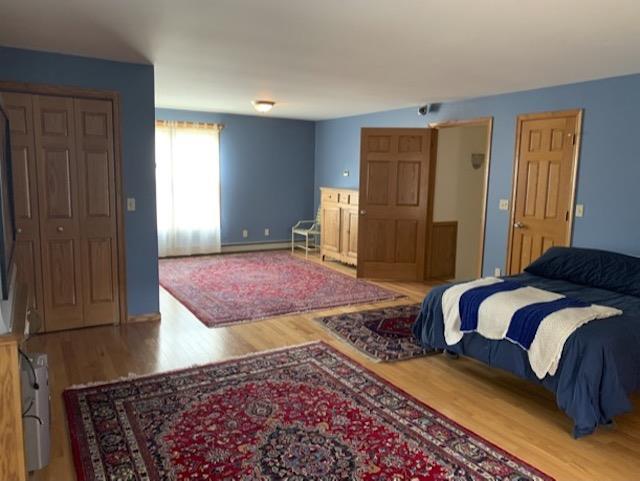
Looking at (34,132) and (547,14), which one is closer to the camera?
(547,14)

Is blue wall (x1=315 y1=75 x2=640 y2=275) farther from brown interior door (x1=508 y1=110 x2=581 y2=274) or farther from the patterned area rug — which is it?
the patterned area rug

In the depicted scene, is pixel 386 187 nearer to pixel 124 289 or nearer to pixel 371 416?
pixel 124 289

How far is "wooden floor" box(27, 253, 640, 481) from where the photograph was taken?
8.13 ft

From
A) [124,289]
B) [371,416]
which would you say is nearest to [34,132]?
[124,289]

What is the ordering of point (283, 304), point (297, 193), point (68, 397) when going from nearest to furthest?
1. point (68, 397)
2. point (283, 304)
3. point (297, 193)

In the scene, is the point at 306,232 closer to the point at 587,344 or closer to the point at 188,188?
the point at 188,188

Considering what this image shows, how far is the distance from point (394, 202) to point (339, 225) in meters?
1.30

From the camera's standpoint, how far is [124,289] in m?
4.38

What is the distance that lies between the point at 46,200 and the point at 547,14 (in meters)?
3.88

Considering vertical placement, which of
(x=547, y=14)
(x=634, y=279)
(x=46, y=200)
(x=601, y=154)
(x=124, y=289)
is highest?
(x=547, y=14)

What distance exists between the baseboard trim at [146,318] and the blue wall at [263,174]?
367 cm

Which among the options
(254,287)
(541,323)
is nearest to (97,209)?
(254,287)

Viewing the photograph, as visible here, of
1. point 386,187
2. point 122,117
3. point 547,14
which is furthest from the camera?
point 386,187

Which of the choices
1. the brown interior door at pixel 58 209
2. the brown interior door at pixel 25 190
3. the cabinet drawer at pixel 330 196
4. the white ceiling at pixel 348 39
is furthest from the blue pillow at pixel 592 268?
the brown interior door at pixel 25 190
